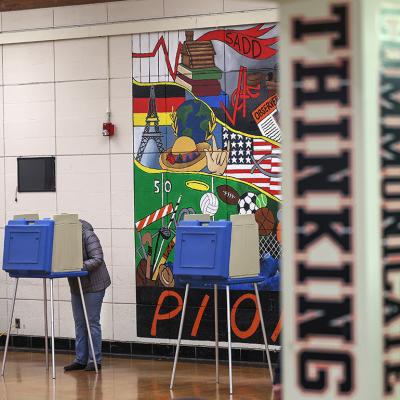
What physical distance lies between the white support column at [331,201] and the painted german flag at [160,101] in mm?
7043

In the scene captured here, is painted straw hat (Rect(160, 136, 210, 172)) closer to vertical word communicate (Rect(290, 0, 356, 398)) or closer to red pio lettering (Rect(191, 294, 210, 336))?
red pio lettering (Rect(191, 294, 210, 336))

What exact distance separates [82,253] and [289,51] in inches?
258

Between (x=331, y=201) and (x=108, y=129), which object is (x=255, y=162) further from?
(x=331, y=201)

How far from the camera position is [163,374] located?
10109 mm

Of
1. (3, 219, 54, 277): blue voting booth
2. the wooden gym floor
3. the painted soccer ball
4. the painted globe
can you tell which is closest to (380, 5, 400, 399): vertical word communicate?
the wooden gym floor

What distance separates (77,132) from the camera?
11.6 meters

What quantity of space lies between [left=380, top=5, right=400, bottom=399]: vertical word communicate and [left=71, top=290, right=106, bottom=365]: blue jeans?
262 inches

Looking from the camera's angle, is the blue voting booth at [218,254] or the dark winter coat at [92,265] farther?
the dark winter coat at [92,265]

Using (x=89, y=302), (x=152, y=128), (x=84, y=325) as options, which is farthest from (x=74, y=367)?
(x=152, y=128)

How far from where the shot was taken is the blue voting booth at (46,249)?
991cm

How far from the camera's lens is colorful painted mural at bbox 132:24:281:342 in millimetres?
10516

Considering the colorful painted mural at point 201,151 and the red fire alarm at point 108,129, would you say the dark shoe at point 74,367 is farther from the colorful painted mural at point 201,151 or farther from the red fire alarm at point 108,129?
the red fire alarm at point 108,129

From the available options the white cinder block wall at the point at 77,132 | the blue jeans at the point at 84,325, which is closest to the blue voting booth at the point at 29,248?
the blue jeans at the point at 84,325

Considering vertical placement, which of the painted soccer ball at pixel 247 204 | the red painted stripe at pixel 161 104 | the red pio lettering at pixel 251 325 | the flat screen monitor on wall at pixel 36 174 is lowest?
the red pio lettering at pixel 251 325
